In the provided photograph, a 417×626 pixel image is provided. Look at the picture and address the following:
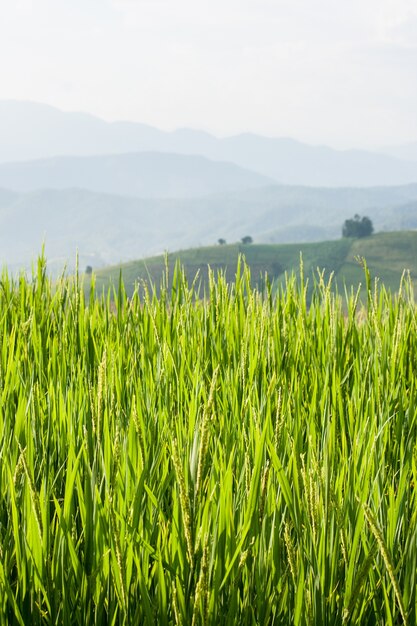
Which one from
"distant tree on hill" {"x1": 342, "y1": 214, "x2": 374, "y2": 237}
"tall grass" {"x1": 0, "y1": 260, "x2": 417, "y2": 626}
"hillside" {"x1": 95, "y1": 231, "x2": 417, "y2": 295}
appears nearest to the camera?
"tall grass" {"x1": 0, "y1": 260, "x2": 417, "y2": 626}

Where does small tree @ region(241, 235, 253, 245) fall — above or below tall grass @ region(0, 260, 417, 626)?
above

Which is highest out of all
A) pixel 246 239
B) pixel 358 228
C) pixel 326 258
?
pixel 358 228

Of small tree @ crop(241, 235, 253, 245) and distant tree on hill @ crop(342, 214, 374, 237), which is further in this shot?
distant tree on hill @ crop(342, 214, 374, 237)

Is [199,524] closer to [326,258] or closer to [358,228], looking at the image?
[326,258]

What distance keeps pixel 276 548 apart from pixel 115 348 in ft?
5.28

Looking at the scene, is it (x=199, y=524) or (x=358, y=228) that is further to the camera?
(x=358, y=228)

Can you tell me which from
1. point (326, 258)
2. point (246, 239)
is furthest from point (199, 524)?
point (246, 239)

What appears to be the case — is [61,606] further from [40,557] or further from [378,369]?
[378,369]

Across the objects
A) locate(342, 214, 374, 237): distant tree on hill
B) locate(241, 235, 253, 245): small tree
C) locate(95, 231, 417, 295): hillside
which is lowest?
locate(95, 231, 417, 295): hillside

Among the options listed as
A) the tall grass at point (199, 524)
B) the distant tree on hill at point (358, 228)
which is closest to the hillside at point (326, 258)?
the distant tree on hill at point (358, 228)

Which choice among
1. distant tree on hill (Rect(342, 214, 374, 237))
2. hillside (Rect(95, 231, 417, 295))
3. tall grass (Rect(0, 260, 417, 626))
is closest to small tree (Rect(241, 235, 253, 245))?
hillside (Rect(95, 231, 417, 295))

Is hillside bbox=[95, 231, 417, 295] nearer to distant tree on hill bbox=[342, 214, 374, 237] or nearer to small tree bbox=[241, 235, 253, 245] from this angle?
small tree bbox=[241, 235, 253, 245]

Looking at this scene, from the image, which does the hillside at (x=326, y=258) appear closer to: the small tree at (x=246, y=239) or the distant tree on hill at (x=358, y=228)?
the small tree at (x=246, y=239)

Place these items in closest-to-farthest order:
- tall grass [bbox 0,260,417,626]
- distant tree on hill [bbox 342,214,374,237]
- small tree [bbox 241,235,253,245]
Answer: tall grass [bbox 0,260,417,626] < small tree [bbox 241,235,253,245] < distant tree on hill [bbox 342,214,374,237]
